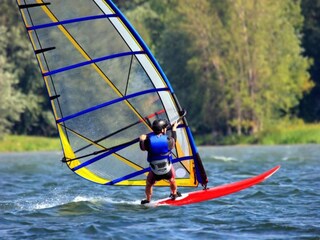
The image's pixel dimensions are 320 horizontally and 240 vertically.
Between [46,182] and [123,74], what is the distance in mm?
5736

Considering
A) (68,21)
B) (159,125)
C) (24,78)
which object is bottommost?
(159,125)

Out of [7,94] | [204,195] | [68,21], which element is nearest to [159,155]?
[204,195]

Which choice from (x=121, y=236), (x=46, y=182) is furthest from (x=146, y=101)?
(x=46, y=182)

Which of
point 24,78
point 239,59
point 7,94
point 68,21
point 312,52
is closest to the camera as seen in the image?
point 68,21

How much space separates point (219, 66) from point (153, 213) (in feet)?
88.6

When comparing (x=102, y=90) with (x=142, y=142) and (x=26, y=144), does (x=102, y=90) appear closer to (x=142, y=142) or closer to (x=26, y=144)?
(x=142, y=142)

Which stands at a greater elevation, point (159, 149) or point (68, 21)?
point (68, 21)

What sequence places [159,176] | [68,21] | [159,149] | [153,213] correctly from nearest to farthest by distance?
[153,213] < [159,149] < [159,176] < [68,21]

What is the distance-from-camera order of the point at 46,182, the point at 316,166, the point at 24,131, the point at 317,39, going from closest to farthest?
the point at 46,182
the point at 316,166
the point at 24,131
the point at 317,39

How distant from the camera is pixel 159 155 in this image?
9.85 metres

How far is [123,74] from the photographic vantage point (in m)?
10.6

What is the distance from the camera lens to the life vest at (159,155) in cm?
978

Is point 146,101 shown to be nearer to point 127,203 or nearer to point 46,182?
point 127,203

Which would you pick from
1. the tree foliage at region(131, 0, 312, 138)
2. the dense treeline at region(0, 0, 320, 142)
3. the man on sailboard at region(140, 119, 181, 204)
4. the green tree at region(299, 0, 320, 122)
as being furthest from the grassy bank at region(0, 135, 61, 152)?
the man on sailboard at region(140, 119, 181, 204)
